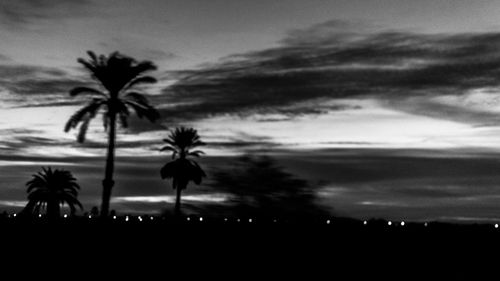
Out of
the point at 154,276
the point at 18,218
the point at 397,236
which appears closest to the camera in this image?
the point at 154,276

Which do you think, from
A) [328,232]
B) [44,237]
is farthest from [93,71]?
[328,232]

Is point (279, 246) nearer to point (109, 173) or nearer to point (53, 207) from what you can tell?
point (109, 173)

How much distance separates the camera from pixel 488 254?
5262cm

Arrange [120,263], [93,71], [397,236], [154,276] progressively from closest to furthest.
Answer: [154,276] → [120,263] → [397,236] → [93,71]

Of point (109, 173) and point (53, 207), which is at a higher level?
point (53, 207)

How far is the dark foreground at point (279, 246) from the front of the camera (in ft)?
176

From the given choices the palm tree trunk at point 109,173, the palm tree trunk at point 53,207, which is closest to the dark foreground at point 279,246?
the palm tree trunk at point 109,173

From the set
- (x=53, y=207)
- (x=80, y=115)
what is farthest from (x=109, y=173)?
(x=53, y=207)

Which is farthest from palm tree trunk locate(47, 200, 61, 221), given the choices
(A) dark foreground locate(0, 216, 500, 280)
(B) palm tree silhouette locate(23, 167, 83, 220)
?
(A) dark foreground locate(0, 216, 500, 280)

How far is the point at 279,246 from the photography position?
56.2 m

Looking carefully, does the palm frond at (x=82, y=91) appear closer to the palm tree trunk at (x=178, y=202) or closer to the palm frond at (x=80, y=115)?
the palm frond at (x=80, y=115)

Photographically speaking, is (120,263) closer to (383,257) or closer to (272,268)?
(272,268)

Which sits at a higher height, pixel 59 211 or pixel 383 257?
pixel 59 211

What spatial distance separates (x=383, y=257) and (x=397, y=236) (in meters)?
2.11
